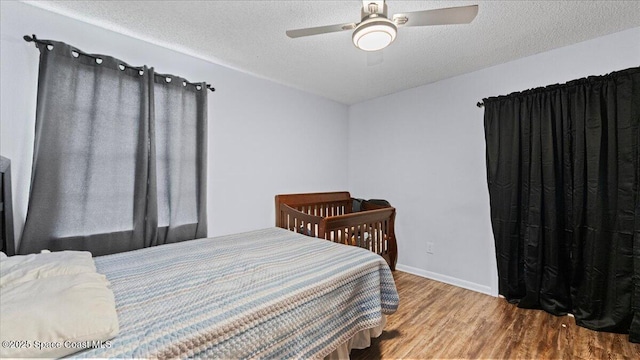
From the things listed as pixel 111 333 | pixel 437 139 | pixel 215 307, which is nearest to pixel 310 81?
pixel 437 139

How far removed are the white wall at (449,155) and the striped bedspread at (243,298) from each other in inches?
62.2

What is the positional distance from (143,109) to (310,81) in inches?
68.2

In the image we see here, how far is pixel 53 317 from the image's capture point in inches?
30.9

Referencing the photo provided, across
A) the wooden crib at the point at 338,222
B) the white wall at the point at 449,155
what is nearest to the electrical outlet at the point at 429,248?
the white wall at the point at 449,155

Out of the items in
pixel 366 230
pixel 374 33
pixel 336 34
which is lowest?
pixel 366 230

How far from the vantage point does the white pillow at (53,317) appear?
0.73 metres

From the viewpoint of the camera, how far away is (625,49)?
196 centimetres

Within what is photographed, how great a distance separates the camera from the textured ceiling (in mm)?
1689

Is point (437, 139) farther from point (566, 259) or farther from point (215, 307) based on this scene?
point (215, 307)

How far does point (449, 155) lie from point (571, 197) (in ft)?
3.57

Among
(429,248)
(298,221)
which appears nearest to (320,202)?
(298,221)

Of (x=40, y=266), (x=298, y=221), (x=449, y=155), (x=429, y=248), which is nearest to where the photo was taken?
(x=40, y=266)

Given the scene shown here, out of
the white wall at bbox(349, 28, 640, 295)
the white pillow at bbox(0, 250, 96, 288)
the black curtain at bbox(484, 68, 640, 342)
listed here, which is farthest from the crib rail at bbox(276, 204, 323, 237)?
the black curtain at bbox(484, 68, 640, 342)

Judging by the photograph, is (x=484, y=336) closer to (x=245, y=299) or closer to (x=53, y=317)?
(x=245, y=299)
